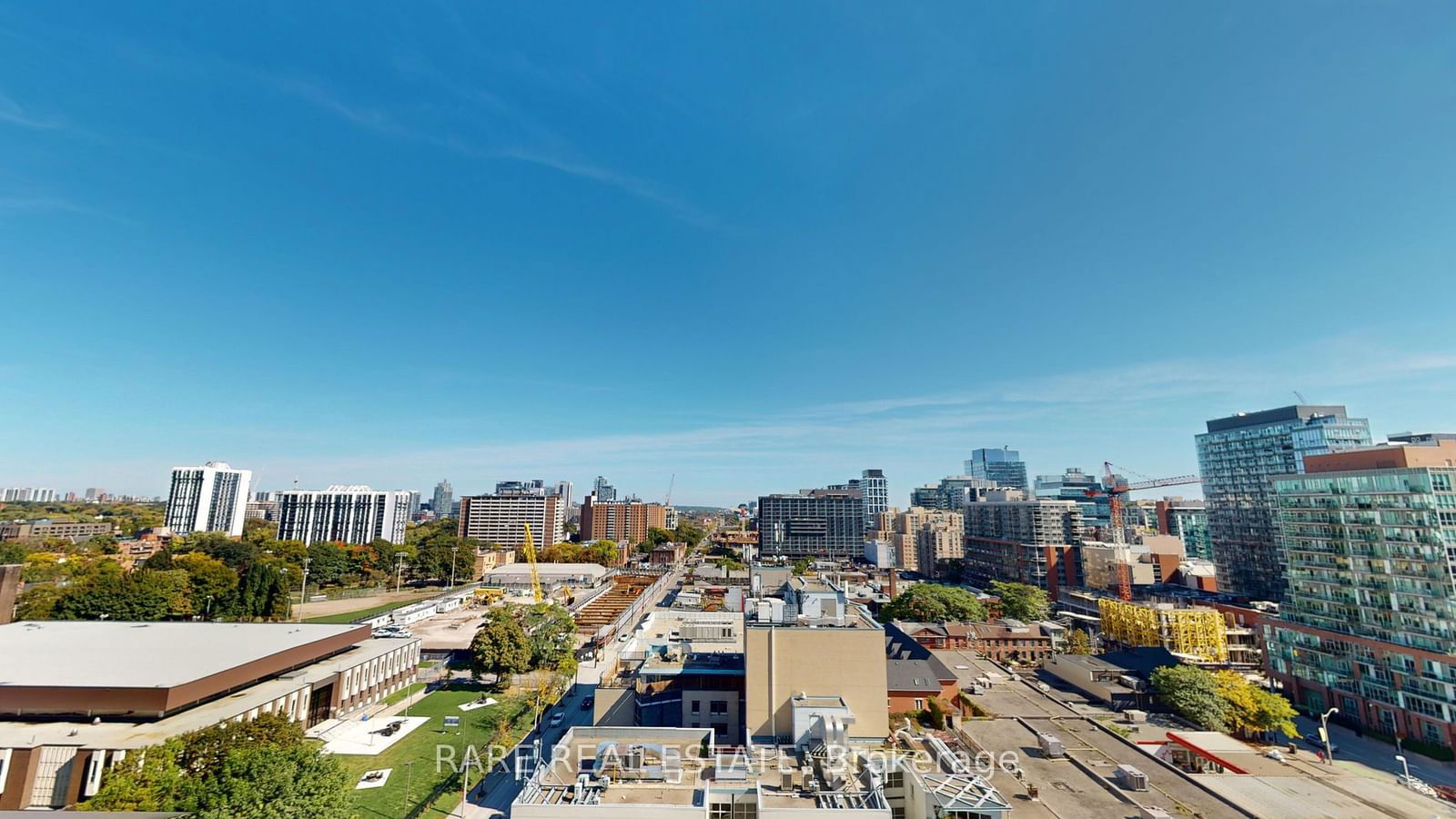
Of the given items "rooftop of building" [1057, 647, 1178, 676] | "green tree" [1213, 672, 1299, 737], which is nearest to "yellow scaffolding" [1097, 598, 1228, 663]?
"rooftop of building" [1057, 647, 1178, 676]

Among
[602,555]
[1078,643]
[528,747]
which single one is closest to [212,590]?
[528,747]

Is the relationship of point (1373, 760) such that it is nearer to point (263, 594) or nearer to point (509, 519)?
point (263, 594)

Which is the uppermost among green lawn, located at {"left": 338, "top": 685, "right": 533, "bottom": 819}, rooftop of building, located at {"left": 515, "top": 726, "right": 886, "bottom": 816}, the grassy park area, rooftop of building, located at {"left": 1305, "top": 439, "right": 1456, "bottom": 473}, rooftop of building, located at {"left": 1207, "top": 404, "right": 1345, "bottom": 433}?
rooftop of building, located at {"left": 1207, "top": 404, "right": 1345, "bottom": 433}

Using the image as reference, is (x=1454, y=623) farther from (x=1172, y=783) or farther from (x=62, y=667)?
(x=62, y=667)

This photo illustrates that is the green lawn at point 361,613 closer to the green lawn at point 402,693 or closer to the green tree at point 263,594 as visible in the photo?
the green tree at point 263,594

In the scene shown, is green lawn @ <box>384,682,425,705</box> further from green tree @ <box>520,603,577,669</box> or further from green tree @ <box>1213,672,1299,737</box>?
green tree @ <box>1213,672,1299,737</box>

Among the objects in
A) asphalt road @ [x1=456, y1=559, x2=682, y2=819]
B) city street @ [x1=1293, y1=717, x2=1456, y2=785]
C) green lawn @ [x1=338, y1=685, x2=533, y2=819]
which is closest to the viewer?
green lawn @ [x1=338, y1=685, x2=533, y2=819]

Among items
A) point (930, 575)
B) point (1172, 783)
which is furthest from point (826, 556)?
point (1172, 783)

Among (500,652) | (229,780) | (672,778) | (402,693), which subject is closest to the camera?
(672,778)
